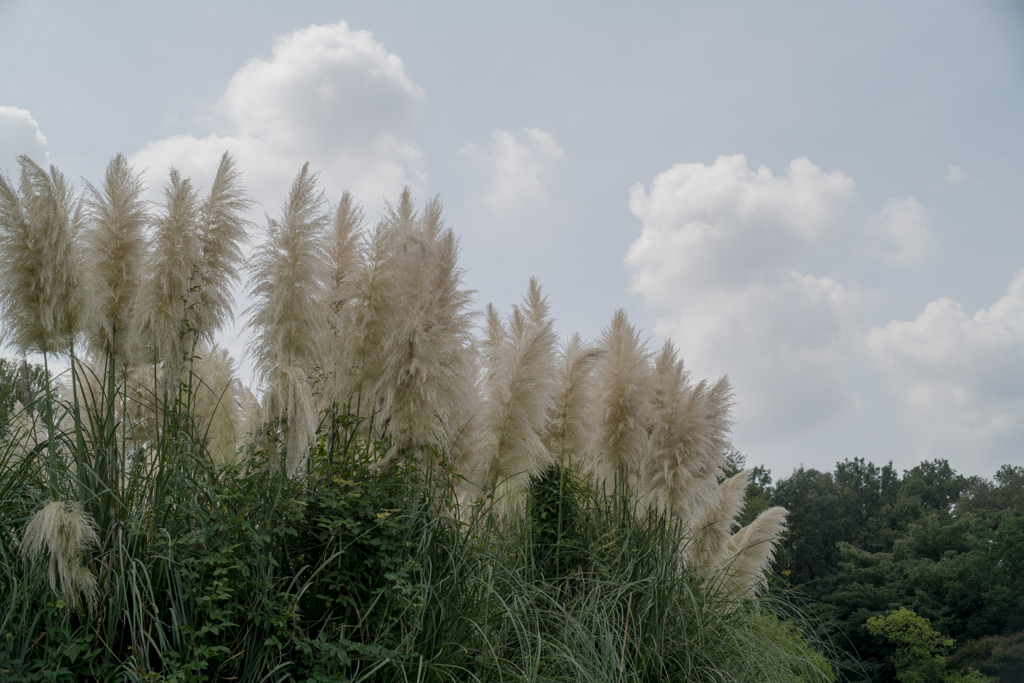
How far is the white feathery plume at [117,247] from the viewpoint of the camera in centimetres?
371

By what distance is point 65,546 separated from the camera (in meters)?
2.85

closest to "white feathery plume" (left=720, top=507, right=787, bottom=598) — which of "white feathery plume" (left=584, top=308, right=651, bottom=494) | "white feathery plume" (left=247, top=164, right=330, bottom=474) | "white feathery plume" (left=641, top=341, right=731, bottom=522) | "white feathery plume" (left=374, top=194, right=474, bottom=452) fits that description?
"white feathery plume" (left=641, top=341, right=731, bottom=522)

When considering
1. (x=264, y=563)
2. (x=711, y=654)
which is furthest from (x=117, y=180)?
(x=711, y=654)

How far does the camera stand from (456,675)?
3258 millimetres

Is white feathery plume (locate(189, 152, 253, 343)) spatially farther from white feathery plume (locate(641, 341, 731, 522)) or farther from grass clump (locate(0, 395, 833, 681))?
white feathery plume (locate(641, 341, 731, 522))

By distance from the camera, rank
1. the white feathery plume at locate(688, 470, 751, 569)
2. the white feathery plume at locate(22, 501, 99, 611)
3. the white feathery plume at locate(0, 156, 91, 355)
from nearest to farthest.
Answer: the white feathery plume at locate(22, 501, 99, 611) → the white feathery plume at locate(0, 156, 91, 355) → the white feathery plume at locate(688, 470, 751, 569)

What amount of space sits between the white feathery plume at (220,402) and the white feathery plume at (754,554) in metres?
3.97

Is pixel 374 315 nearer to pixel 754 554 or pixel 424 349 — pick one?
pixel 424 349

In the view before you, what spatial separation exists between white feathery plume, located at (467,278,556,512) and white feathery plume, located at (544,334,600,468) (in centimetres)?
50

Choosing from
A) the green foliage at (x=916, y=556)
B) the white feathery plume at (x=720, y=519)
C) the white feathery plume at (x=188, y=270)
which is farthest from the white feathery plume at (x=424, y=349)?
the green foliage at (x=916, y=556)

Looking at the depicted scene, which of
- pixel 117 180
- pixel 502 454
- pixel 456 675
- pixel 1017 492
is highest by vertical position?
pixel 1017 492

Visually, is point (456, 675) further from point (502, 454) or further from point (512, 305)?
point (512, 305)

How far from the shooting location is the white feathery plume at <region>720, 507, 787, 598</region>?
652cm

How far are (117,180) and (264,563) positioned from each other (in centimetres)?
225
